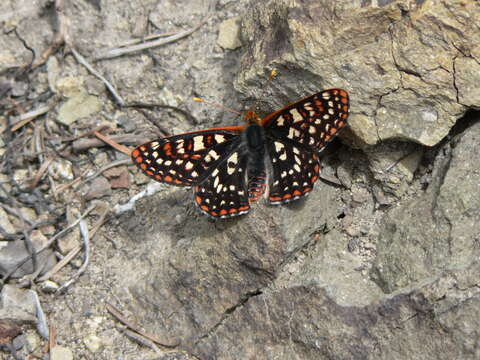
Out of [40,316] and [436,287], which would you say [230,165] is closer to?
[436,287]

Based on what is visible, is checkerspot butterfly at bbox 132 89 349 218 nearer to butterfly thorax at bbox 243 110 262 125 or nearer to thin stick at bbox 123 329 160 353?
butterfly thorax at bbox 243 110 262 125

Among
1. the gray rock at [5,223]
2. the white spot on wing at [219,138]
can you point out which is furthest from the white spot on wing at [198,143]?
the gray rock at [5,223]

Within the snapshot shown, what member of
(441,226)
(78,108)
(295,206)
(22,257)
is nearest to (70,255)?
(22,257)

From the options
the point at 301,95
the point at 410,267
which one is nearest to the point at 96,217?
the point at 301,95

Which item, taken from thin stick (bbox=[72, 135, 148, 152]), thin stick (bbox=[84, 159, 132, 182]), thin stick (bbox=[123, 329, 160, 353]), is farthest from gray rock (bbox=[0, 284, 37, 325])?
thin stick (bbox=[72, 135, 148, 152])

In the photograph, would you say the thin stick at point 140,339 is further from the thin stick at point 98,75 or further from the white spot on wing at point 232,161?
the thin stick at point 98,75

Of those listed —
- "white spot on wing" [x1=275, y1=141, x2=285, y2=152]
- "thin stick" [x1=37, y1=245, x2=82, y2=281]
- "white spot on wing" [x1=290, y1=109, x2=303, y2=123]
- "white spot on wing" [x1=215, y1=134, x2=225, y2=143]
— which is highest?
"white spot on wing" [x1=290, y1=109, x2=303, y2=123]

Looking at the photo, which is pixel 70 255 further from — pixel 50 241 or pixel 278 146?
pixel 278 146

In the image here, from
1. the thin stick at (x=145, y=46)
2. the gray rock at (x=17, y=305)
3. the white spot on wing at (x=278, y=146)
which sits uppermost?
the thin stick at (x=145, y=46)
